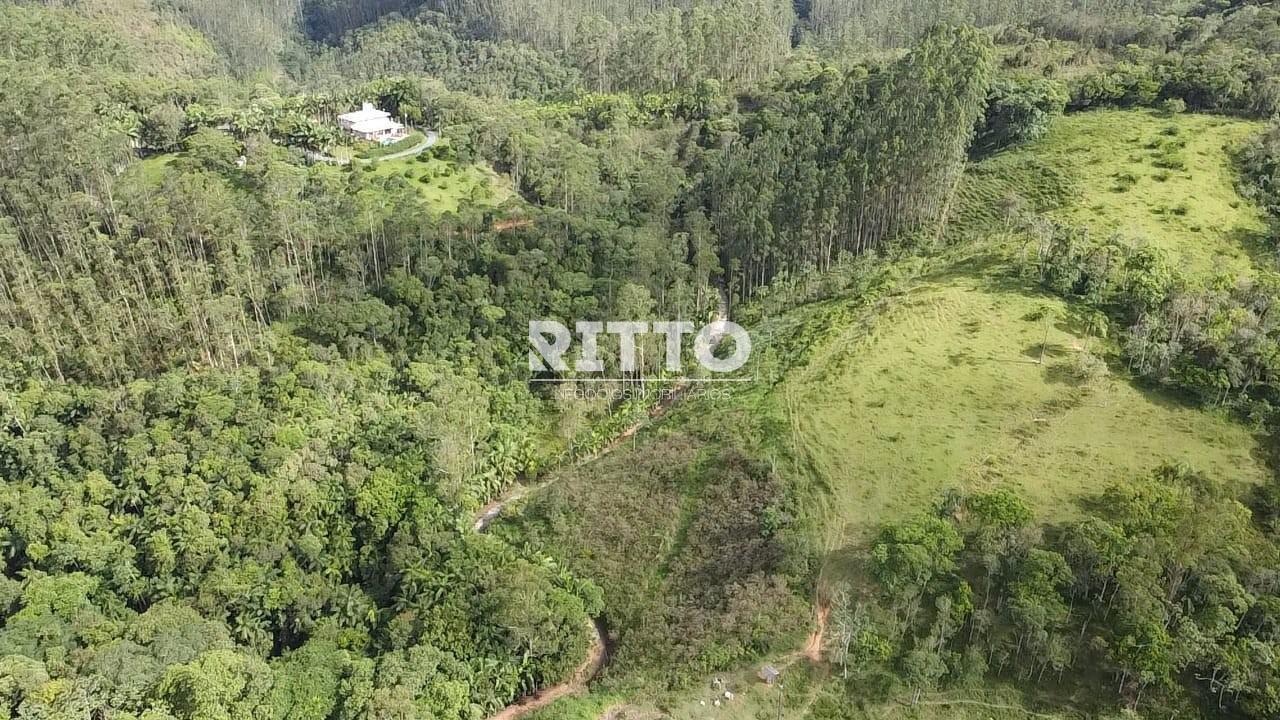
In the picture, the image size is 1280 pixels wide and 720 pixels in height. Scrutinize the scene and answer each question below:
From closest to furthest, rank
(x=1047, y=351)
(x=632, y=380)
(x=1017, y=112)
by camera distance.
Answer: (x=1047, y=351)
(x=632, y=380)
(x=1017, y=112)

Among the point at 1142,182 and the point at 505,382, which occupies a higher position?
the point at 1142,182

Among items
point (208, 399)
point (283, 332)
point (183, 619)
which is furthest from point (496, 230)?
point (183, 619)

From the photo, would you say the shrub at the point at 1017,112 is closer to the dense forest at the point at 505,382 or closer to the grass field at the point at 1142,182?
the dense forest at the point at 505,382

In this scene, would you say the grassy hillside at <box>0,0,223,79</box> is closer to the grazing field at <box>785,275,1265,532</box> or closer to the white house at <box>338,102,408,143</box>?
the white house at <box>338,102,408,143</box>

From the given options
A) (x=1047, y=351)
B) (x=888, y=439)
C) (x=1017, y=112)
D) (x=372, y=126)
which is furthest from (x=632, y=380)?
(x=372, y=126)

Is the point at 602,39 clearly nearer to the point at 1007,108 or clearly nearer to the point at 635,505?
the point at 1007,108

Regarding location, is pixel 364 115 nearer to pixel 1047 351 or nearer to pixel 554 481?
pixel 554 481

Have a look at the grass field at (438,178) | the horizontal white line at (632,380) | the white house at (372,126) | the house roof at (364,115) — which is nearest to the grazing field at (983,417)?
the horizontal white line at (632,380)

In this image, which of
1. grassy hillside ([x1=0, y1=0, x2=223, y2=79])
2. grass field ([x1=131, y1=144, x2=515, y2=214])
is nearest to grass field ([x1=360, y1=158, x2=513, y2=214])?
grass field ([x1=131, y1=144, x2=515, y2=214])
